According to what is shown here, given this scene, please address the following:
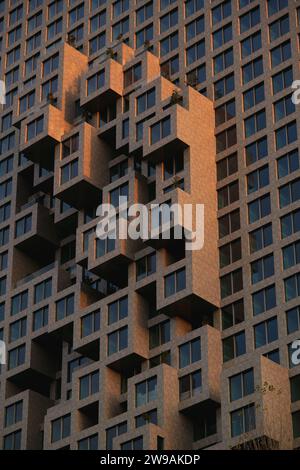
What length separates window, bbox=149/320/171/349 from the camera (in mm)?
101438

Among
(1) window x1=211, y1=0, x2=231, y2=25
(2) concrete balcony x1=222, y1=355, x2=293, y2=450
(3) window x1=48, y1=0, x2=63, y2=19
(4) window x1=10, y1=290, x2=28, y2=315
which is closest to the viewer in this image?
(2) concrete balcony x1=222, y1=355, x2=293, y2=450

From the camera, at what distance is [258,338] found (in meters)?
96.7

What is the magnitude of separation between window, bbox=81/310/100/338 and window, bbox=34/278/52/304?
21.5 ft

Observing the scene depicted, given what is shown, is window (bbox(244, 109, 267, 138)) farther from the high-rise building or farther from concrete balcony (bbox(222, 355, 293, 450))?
concrete balcony (bbox(222, 355, 293, 450))

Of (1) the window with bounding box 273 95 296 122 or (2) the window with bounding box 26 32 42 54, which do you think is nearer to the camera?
(1) the window with bounding box 273 95 296 122

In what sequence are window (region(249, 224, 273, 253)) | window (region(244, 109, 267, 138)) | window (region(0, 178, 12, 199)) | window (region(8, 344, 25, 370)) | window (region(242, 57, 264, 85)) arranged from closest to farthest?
window (region(249, 224, 273, 253)) → window (region(244, 109, 267, 138)) → window (region(242, 57, 264, 85)) → window (region(8, 344, 25, 370)) → window (region(0, 178, 12, 199))

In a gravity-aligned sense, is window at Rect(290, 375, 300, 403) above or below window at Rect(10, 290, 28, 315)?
below

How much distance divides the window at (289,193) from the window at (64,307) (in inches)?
773

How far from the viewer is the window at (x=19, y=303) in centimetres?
11344

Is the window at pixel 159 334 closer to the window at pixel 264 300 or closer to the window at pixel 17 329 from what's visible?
the window at pixel 264 300

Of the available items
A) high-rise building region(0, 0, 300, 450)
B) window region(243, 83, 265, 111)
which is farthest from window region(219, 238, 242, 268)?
window region(243, 83, 265, 111)

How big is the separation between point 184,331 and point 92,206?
689 inches
